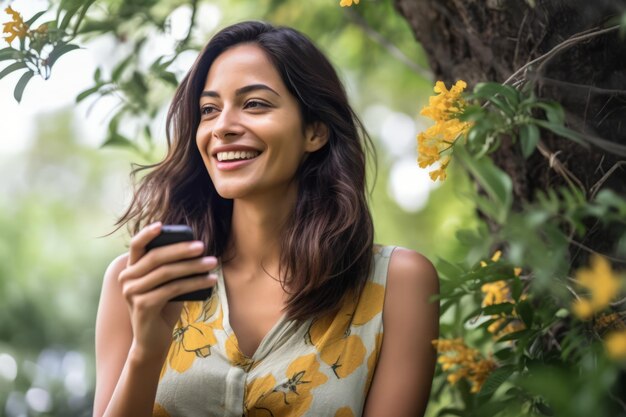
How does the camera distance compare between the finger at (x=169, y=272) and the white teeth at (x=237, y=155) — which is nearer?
the finger at (x=169, y=272)

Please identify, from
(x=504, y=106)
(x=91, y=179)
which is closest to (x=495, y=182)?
(x=504, y=106)

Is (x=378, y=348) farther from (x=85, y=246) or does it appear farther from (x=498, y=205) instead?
(x=85, y=246)

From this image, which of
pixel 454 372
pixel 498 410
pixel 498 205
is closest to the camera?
pixel 498 205

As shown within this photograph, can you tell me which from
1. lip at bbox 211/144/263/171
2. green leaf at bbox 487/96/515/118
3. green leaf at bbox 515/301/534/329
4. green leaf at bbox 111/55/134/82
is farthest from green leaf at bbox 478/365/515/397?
green leaf at bbox 111/55/134/82

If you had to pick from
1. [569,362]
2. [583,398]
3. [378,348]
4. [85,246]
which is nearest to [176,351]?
[378,348]

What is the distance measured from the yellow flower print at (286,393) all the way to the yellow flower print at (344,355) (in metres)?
0.03

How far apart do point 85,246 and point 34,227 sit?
0.45 m

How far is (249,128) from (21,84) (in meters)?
0.50

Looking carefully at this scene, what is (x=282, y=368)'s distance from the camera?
187 centimetres

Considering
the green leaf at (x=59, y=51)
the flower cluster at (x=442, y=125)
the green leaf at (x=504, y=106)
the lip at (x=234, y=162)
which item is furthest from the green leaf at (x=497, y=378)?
the green leaf at (x=59, y=51)

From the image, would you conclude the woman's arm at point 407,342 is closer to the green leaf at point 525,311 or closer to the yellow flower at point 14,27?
the green leaf at point 525,311

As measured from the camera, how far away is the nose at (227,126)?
1.93 meters

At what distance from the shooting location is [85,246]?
7297 millimetres

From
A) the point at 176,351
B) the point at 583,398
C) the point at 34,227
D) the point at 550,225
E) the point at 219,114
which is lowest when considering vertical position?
the point at 34,227
